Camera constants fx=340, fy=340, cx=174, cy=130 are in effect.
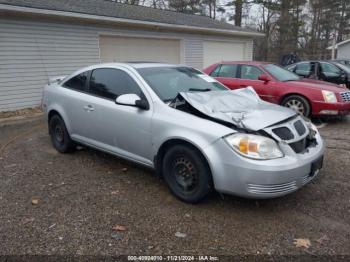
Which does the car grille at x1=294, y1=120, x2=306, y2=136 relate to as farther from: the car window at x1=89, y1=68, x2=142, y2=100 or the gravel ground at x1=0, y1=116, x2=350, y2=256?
the car window at x1=89, y1=68, x2=142, y2=100

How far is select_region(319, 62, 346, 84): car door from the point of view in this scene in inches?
475

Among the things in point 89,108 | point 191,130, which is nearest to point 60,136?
point 89,108

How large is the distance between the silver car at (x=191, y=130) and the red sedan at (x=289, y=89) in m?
3.28

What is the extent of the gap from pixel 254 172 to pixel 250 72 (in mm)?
5741

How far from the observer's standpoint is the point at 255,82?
8.17m

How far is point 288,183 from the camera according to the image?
10.8ft

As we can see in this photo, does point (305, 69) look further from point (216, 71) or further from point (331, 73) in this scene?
point (216, 71)

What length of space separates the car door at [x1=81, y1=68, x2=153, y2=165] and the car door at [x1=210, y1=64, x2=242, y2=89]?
453cm

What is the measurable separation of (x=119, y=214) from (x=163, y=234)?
2.02 ft

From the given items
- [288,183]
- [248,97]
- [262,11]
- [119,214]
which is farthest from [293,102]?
[262,11]

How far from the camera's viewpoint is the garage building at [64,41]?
946cm

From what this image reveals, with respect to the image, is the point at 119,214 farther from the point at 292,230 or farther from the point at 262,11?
the point at 262,11

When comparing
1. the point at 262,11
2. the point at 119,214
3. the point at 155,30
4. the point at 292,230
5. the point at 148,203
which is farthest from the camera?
the point at 262,11

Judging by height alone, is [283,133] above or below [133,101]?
below
